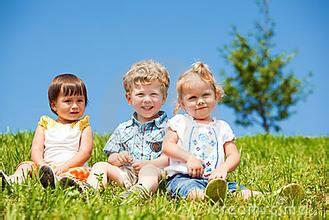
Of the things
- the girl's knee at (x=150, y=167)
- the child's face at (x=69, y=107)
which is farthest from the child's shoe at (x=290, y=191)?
the child's face at (x=69, y=107)

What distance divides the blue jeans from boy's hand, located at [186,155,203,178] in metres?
0.06

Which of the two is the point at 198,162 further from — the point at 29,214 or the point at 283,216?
the point at 29,214

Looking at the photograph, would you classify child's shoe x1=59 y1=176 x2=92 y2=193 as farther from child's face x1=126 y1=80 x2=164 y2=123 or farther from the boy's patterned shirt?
child's face x1=126 y1=80 x2=164 y2=123

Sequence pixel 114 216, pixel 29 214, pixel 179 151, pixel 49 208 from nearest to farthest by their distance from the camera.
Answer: pixel 114 216, pixel 29 214, pixel 49 208, pixel 179 151

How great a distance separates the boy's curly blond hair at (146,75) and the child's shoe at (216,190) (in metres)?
1.56

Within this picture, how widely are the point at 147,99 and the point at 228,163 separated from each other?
1.06 m

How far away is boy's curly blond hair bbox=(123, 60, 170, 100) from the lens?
5.47 m

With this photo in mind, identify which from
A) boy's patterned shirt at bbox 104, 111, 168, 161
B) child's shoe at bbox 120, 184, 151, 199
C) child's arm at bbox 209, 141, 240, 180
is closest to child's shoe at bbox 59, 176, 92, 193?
child's shoe at bbox 120, 184, 151, 199

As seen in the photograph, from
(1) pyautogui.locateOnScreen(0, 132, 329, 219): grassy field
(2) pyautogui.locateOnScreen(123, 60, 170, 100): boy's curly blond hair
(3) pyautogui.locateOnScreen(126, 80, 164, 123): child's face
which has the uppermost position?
(2) pyautogui.locateOnScreen(123, 60, 170, 100): boy's curly blond hair

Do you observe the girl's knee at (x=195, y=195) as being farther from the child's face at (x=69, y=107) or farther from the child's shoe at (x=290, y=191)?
the child's face at (x=69, y=107)

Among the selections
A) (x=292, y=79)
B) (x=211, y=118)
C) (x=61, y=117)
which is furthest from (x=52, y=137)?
(x=292, y=79)

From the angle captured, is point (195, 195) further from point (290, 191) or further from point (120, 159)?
point (120, 159)

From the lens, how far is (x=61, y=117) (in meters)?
5.65

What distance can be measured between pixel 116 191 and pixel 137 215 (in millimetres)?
1662
